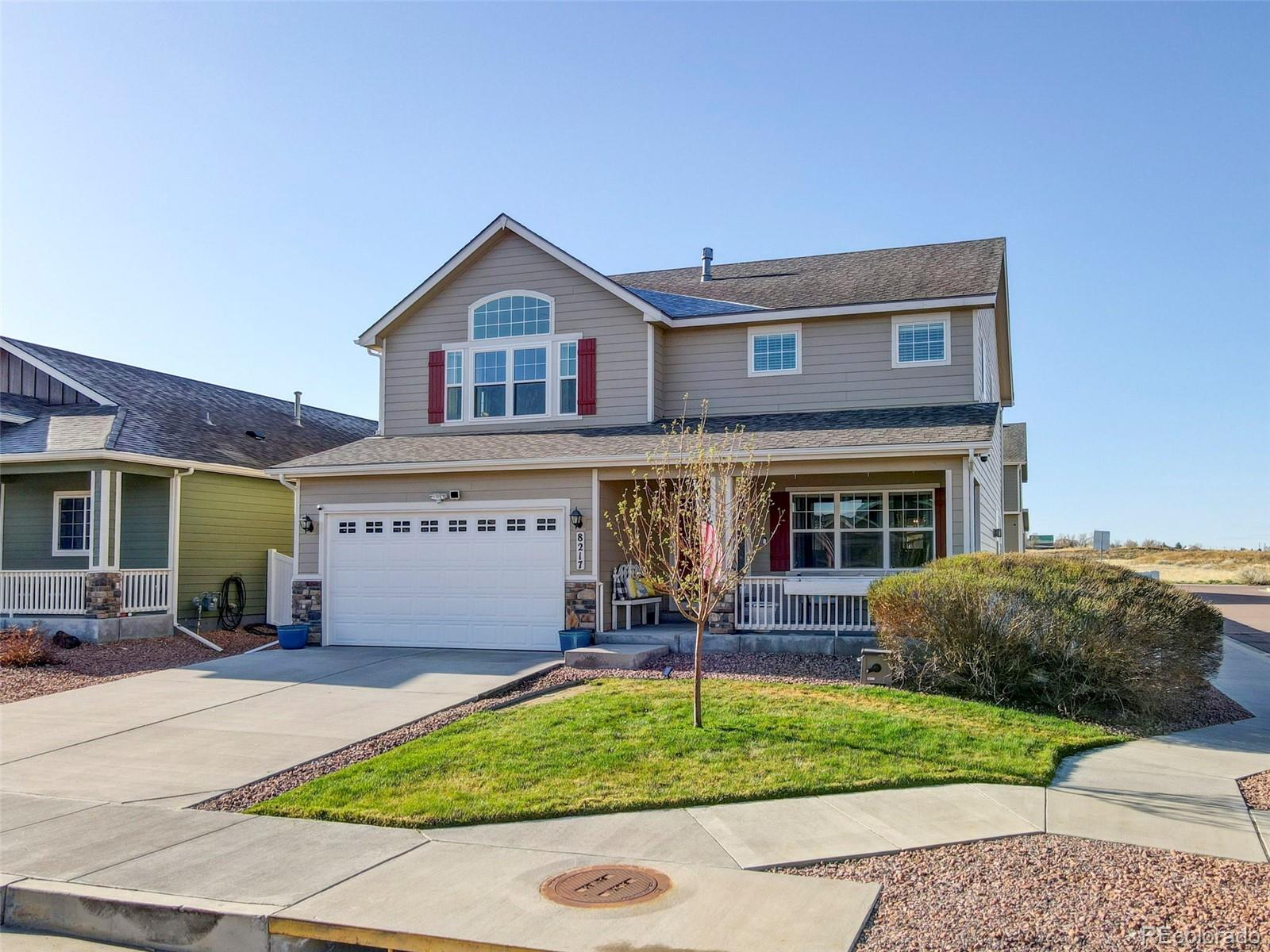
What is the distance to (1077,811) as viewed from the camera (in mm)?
6961

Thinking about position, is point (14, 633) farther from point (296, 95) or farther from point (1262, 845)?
point (1262, 845)

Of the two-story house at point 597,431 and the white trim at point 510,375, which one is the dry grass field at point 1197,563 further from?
the white trim at point 510,375

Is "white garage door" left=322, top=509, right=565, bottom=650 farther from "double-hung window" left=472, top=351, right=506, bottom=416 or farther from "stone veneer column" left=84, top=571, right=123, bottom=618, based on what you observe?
"stone veneer column" left=84, top=571, right=123, bottom=618

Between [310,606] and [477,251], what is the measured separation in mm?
6720

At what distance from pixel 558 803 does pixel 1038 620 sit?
571 cm

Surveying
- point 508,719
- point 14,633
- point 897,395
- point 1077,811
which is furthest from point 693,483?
point 14,633

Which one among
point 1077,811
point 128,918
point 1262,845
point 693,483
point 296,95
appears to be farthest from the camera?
point 296,95

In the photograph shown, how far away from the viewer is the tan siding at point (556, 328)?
17156mm

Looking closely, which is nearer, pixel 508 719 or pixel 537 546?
pixel 508 719

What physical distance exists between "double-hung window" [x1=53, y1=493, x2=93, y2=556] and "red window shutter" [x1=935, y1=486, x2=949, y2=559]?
15424 mm

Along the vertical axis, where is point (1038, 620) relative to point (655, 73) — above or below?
below

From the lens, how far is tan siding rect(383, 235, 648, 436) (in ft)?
56.3

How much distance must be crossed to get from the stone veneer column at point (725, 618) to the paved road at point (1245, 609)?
9.18 meters

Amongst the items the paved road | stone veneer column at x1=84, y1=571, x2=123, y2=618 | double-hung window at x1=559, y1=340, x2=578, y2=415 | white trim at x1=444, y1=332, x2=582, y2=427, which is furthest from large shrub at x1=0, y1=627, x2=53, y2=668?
the paved road
